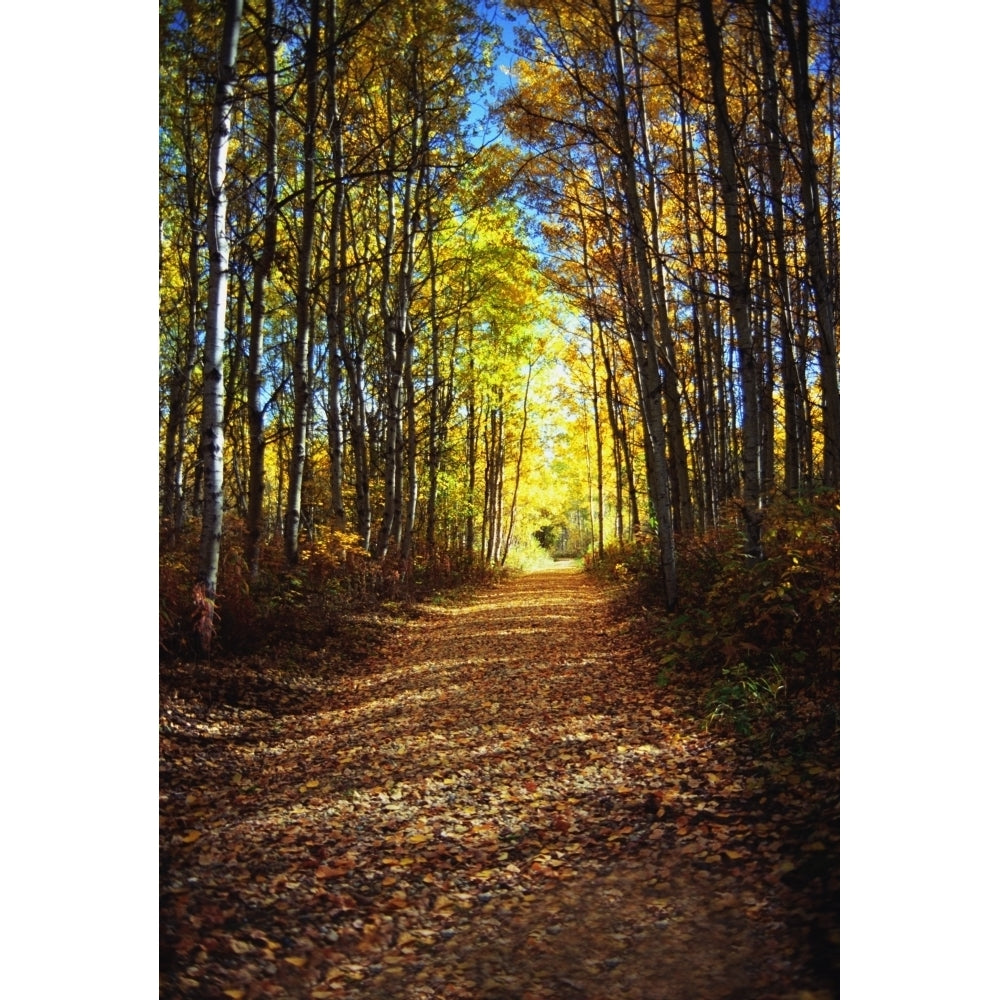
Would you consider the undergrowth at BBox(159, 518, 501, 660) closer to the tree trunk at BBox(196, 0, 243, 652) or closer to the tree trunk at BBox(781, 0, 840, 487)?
the tree trunk at BBox(196, 0, 243, 652)

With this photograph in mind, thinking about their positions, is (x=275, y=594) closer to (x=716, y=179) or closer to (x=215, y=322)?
(x=215, y=322)

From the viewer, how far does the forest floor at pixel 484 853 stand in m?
2.27

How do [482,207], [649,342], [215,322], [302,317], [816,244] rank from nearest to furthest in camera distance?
[816,244] → [215,322] → [482,207] → [302,317] → [649,342]

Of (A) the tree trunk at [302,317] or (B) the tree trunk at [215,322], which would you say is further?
(A) the tree trunk at [302,317]

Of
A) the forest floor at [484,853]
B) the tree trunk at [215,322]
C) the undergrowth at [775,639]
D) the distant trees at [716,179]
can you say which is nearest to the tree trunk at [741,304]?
the distant trees at [716,179]

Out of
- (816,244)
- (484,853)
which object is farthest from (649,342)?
(484,853)

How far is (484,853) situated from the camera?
292cm

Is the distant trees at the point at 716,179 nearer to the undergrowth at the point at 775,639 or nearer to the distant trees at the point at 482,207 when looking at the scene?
the distant trees at the point at 482,207
